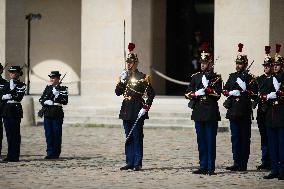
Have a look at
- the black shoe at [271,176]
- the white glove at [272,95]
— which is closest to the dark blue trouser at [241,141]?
the black shoe at [271,176]

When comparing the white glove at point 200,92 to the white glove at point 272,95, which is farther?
the white glove at point 200,92

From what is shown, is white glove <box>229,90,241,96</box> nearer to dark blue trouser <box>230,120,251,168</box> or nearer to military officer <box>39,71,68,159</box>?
dark blue trouser <box>230,120,251,168</box>

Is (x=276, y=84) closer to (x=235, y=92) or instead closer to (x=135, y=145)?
(x=235, y=92)

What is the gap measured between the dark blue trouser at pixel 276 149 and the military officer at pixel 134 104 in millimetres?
2130

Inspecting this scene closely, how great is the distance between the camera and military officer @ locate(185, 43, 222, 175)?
1388cm

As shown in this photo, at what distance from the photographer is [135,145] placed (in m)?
14.3

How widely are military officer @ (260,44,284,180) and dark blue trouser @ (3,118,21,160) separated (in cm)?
472

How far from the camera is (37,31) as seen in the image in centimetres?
3155

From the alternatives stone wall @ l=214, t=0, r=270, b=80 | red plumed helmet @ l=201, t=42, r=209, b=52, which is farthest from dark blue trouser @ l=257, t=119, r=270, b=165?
stone wall @ l=214, t=0, r=270, b=80

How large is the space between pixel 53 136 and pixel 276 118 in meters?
4.83

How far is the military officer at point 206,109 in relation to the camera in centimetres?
1388

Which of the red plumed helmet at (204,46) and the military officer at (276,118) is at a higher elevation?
the red plumed helmet at (204,46)

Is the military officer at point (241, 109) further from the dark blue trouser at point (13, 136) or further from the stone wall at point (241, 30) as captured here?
the stone wall at point (241, 30)

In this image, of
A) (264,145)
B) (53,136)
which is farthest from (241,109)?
(53,136)
